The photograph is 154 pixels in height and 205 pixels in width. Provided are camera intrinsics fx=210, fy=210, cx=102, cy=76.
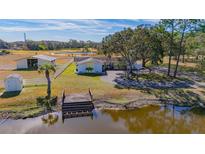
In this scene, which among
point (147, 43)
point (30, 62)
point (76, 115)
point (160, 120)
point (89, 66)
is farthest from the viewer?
point (30, 62)

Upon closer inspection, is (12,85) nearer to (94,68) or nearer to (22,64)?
(94,68)

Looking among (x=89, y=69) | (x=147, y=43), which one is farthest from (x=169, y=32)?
(x=89, y=69)

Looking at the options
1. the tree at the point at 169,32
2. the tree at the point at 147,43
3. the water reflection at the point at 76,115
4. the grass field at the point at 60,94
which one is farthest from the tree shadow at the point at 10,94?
the tree at the point at 169,32

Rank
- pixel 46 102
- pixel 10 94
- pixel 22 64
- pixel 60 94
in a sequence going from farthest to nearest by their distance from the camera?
pixel 22 64 < pixel 60 94 < pixel 10 94 < pixel 46 102

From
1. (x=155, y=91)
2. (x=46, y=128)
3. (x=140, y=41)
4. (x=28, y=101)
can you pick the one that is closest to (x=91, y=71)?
(x=140, y=41)

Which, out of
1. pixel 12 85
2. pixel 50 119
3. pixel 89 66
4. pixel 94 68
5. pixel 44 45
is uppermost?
pixel 44 45

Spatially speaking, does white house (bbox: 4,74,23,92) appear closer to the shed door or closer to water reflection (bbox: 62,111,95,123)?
the shed door
